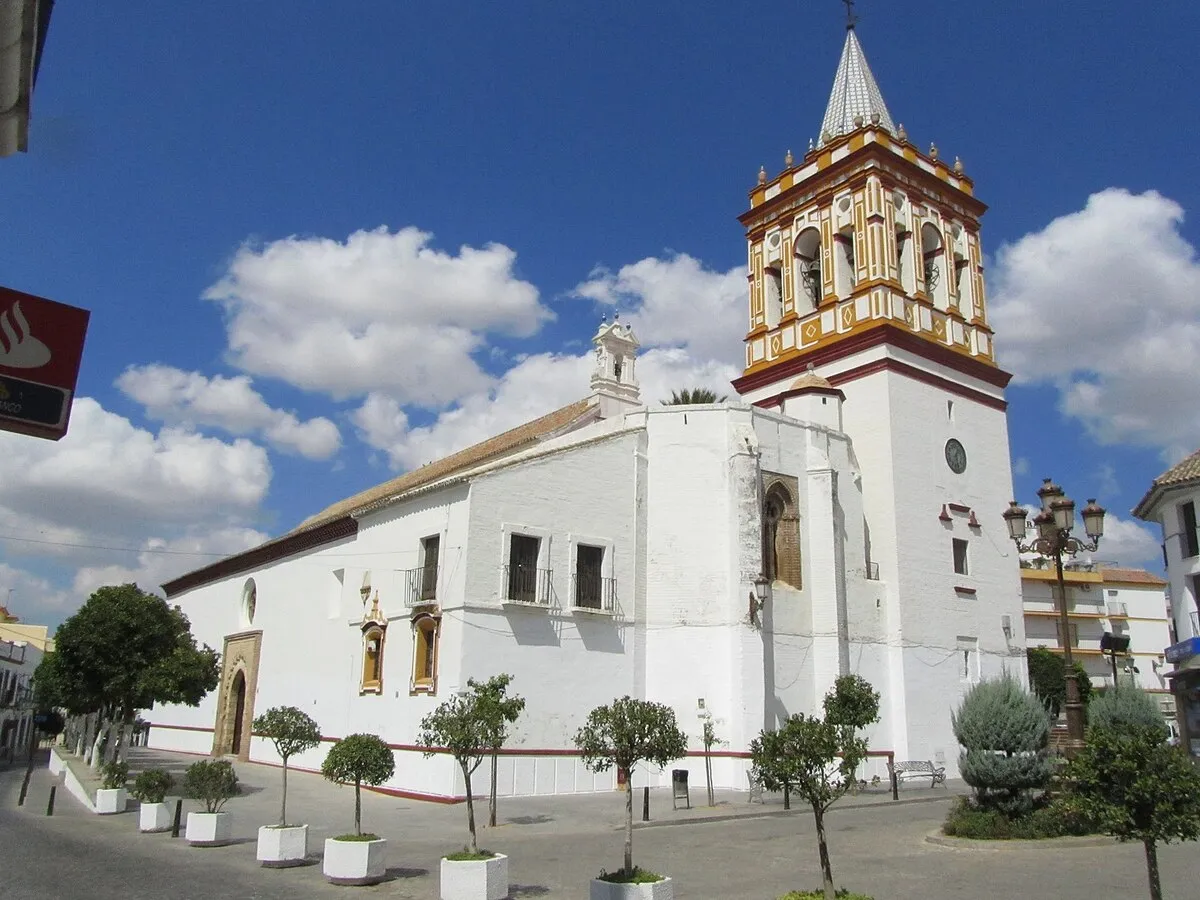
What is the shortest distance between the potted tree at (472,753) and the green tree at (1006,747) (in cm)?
722

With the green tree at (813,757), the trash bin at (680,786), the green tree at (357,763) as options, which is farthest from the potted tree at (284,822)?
the green tree at (813,757)

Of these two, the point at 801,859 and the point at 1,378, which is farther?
the point at 801,859

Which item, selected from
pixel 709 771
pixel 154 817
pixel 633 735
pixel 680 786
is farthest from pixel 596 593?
pixel 633 735

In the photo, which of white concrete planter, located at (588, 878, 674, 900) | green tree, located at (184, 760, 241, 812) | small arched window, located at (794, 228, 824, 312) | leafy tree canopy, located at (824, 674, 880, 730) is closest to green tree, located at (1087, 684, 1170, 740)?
leafy tree canopy, located at (824, 674, 880, 730)

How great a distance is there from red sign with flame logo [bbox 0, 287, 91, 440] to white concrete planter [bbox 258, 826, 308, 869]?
404 inches

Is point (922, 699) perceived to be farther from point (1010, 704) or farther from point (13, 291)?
point (13, 291)

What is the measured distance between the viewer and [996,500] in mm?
30422

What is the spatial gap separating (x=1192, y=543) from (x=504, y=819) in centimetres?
1951

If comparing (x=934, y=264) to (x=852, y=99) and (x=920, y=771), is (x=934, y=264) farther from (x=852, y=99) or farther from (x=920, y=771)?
(x=920, y=771)

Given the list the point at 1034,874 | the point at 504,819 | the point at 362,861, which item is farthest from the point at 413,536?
the point at 1034,874

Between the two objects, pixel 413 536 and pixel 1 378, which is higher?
pixel 413 536

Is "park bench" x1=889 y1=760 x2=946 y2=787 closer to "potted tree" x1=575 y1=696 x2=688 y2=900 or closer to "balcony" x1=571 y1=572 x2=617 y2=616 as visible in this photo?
"balcony" x1=571 y1=572 x2=617 y2=616

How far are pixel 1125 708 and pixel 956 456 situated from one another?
15978mm

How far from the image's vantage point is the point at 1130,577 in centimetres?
6072
